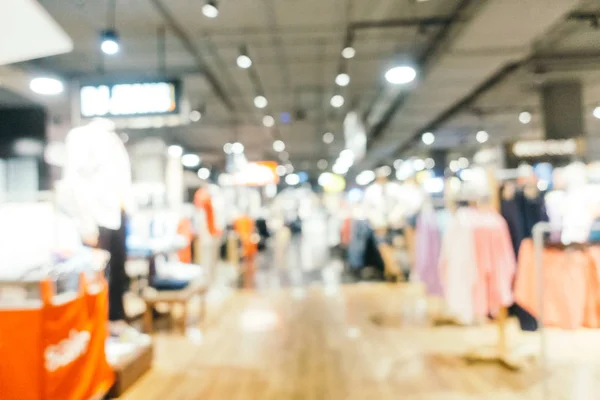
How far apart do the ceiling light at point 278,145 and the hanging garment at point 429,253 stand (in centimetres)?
1158

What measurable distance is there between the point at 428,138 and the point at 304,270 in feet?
21.2

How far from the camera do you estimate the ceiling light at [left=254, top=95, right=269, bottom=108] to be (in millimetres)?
10375

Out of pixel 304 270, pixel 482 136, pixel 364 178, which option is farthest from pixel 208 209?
pixel 364 178

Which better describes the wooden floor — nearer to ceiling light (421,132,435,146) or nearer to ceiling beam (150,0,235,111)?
ceiling beam (150,0,235,111)

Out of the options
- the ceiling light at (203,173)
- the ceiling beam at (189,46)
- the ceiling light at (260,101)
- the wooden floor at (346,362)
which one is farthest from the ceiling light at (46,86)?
the ceiling light at (203,173)

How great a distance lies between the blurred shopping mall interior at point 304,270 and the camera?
366 centimetres

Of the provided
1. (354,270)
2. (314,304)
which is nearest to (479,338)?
(314,304)

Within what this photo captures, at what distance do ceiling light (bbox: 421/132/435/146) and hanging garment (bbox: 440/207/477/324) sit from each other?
1050cm

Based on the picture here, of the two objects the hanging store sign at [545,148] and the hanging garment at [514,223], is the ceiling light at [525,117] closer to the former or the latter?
the hanging store sign at [545,148]

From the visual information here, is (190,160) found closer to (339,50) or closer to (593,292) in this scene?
(339,50)

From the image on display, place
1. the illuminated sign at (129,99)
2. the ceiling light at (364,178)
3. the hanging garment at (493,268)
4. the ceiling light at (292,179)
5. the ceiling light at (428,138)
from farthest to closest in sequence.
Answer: the ceiling light at (292,179)
the ceiling light at (364,178)
the ceiling light at (428,138)
the illuminated sign at (129,99)
the hanging garment at (493,268)

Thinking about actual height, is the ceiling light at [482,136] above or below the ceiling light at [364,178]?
above

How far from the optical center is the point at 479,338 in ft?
18.6

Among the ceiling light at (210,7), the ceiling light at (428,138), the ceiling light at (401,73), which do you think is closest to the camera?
the ceiling light at (210,7)
